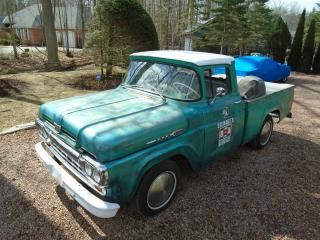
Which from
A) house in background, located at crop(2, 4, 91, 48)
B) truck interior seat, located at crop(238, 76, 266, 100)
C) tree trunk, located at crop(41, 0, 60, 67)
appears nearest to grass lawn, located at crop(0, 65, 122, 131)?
tree trunk, located at crop(41, 0, 60, 67)

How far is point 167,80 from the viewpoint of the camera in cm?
381

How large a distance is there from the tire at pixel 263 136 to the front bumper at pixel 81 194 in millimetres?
3520

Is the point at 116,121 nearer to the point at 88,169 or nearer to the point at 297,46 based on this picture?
the point at 88,169

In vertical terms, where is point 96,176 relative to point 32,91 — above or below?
above

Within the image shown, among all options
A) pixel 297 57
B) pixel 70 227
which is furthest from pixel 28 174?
pixel 297 57

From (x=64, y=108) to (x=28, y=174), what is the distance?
1.59m

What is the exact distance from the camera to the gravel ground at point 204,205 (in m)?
3.24

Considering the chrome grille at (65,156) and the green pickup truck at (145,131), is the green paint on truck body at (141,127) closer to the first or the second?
the green pickup truck at (145,131)

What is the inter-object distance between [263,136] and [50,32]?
489 inches

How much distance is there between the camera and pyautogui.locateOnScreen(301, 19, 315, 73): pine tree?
17094mm

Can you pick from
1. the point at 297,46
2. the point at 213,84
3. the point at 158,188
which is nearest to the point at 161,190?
the point at 158,188

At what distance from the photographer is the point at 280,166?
4.91 metres

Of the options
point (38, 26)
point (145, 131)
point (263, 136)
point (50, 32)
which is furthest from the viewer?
point (38, 26)

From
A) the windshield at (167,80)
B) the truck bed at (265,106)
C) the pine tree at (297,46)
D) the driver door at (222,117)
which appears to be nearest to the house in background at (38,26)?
the pine tree at (297,46)
